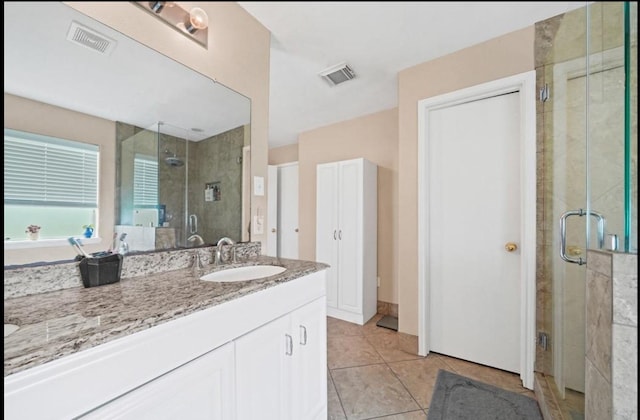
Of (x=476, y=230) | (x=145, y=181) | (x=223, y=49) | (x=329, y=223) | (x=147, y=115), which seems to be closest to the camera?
(x=223, y=49)

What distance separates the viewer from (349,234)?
9.08ft

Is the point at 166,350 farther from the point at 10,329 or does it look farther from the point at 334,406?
the point at 334,406

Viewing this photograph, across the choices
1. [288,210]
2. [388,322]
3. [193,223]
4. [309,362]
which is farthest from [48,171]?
[288,210]

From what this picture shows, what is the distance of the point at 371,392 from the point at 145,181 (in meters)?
1.70

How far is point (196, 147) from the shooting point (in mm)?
1189

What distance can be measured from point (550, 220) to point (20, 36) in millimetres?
2231

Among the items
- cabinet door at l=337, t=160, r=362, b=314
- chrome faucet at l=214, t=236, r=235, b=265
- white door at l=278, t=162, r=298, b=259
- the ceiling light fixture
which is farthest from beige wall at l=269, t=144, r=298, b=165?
the ceiling light fixture

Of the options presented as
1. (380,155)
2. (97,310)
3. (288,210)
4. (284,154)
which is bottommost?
(97,310)

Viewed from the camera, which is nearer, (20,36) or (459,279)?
(20,36)

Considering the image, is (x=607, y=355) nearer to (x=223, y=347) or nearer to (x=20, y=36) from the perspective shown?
(x=223, y=347)

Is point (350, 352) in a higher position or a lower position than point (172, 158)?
lower

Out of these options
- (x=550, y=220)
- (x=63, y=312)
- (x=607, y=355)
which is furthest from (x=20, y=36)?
(x=550, y=220)

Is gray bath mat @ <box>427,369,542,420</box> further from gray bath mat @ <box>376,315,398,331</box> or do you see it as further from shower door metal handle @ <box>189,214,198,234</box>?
shower door metal handle @ <box>189,214,198,234</box>

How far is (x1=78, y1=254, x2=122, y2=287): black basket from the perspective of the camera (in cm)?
86
